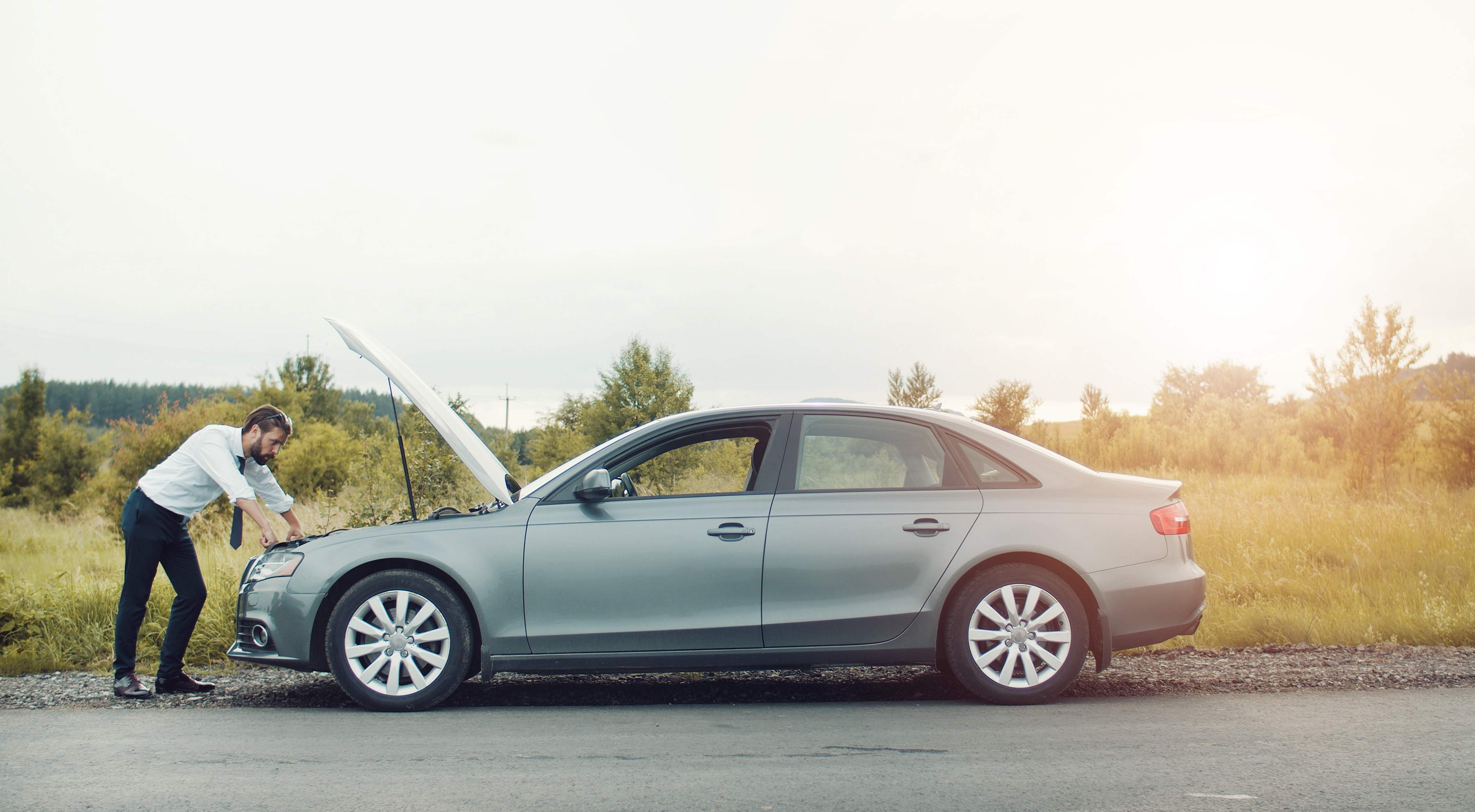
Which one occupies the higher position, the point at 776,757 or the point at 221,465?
the point at 221,465

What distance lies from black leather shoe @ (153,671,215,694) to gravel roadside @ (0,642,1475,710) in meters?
0.11

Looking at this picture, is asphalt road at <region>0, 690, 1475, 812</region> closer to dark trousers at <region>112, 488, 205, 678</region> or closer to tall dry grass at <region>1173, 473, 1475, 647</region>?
dark trousers at <region>112, 488, 205, 678</region>

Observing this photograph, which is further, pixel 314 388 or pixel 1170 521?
pixel 314 388

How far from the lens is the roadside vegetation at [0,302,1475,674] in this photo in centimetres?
674

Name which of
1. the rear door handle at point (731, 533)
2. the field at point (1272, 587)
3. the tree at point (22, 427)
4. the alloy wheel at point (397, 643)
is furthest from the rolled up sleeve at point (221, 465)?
the tree at point (22, 427)

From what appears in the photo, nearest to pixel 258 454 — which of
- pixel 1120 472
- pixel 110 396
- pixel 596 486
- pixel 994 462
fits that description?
pixel 596 486

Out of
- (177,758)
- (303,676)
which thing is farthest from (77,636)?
(177,758)

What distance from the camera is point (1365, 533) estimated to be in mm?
10469

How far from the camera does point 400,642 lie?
15.7 feet

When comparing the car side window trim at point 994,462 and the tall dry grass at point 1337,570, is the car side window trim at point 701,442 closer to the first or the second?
the car side window trim at point 994,462

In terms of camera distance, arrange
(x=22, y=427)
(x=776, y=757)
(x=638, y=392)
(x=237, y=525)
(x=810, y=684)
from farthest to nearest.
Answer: (x=22, y=427) → (x=638, y=392) → (x=237, y=525) → (x=810, y=684) → (x=776, y=757)

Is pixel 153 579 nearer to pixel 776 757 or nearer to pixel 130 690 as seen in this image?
pixel 130 690

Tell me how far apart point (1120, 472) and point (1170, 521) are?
14037mm

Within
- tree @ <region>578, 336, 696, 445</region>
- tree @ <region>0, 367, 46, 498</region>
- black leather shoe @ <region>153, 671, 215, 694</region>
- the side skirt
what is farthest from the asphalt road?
tree @ <region>0, 367, 46, 498</region>
